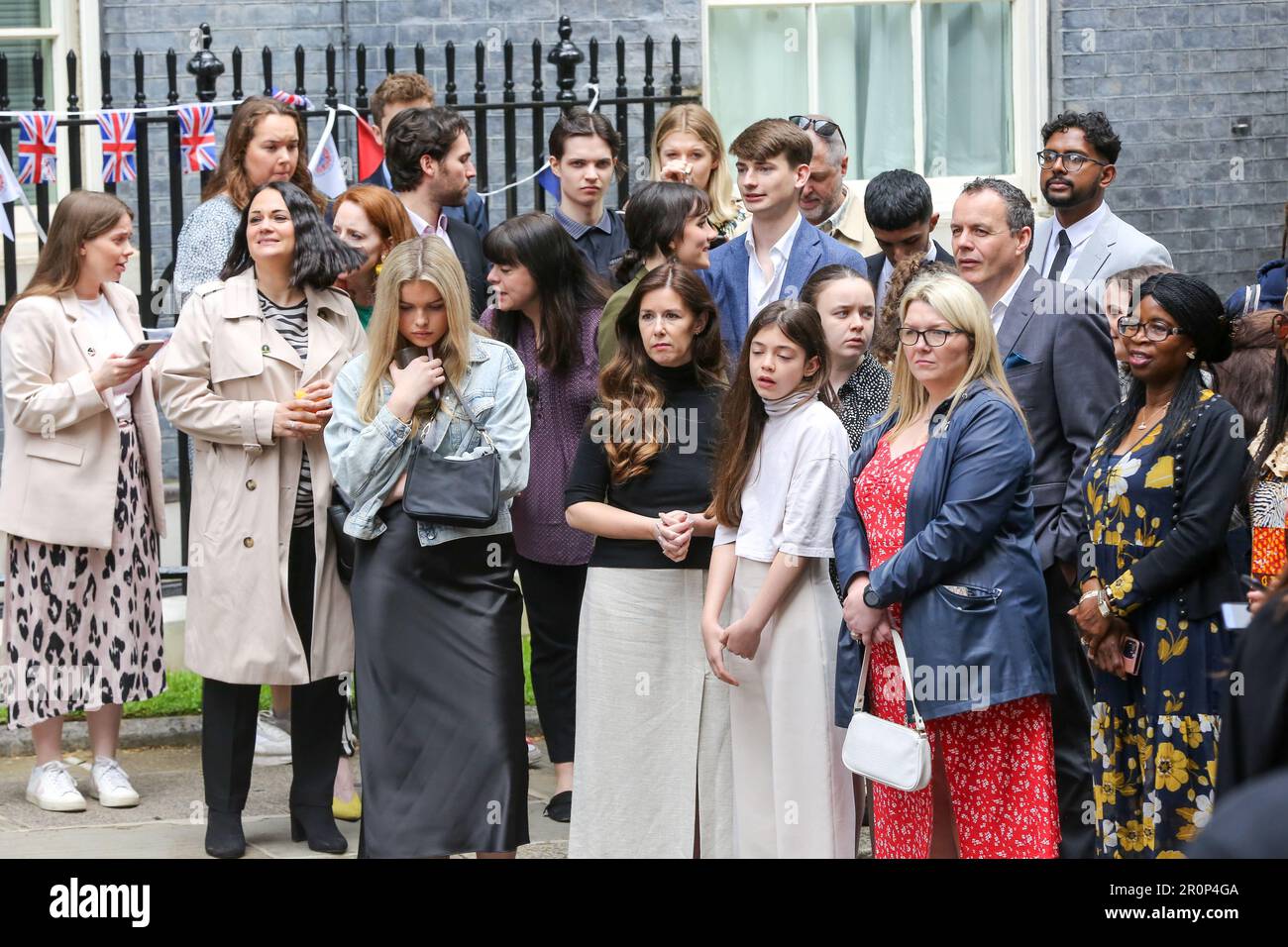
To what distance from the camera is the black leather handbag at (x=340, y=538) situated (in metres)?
6.16

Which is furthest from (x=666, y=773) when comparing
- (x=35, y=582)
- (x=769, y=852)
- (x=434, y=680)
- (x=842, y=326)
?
(x=35, y=582)

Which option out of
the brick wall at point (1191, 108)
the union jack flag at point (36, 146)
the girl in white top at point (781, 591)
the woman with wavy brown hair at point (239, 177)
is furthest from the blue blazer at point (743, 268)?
the brick wall at point (1191, 108)

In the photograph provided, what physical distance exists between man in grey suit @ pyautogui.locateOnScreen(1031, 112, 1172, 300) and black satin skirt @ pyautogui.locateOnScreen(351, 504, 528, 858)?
274cm

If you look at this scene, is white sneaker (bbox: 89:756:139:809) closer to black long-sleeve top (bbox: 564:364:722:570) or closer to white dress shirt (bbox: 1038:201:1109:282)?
black long-sleeve top (bbox: 564:364:722:570)

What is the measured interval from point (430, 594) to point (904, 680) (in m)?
1.64

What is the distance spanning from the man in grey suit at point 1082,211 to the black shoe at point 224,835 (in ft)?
12.2

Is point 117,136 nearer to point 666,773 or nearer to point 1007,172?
point 666,773

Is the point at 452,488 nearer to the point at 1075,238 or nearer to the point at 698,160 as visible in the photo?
the point at 698,160

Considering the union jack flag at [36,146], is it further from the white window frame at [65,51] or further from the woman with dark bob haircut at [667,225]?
the woman with dark bob haircut at [667,225]

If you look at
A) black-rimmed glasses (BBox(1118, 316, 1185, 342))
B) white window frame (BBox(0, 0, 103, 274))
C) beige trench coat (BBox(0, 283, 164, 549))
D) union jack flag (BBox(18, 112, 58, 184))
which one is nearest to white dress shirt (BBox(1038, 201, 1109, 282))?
black-rimmed glasses (BBox(1118, 316, 1185, 342))

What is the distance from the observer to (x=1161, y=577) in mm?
5160

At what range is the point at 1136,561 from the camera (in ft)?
17.2

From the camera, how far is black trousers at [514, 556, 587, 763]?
6.61 meters

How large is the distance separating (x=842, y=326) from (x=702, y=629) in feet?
3.63
